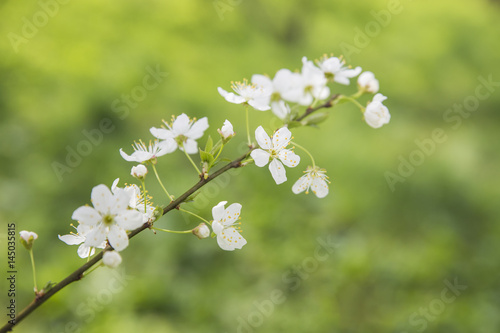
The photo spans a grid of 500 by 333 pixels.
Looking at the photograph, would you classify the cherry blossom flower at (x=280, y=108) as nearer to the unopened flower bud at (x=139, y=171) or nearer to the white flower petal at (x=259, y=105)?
the white flower petal at (x=259, y=105)

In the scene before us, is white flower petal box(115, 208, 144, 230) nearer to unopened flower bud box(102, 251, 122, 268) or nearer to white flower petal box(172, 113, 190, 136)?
unopened flower bud box(102, 251, 122, 268)

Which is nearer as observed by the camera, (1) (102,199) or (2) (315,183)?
(1) (102,199)

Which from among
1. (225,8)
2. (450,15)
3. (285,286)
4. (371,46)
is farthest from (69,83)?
(450,15)

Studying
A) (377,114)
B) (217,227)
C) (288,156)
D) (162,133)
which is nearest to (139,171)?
(162,133)

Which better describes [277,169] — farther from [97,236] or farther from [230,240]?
[97,236]

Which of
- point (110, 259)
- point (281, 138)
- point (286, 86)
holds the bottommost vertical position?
point (110, 259)

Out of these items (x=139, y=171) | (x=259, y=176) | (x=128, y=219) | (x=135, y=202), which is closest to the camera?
(x=128, y=219)

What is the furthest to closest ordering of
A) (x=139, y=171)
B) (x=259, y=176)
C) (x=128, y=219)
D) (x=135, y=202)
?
(x=259, y=176), (x=139, y=171), (x=135, y=202), (x=128, y=219)
